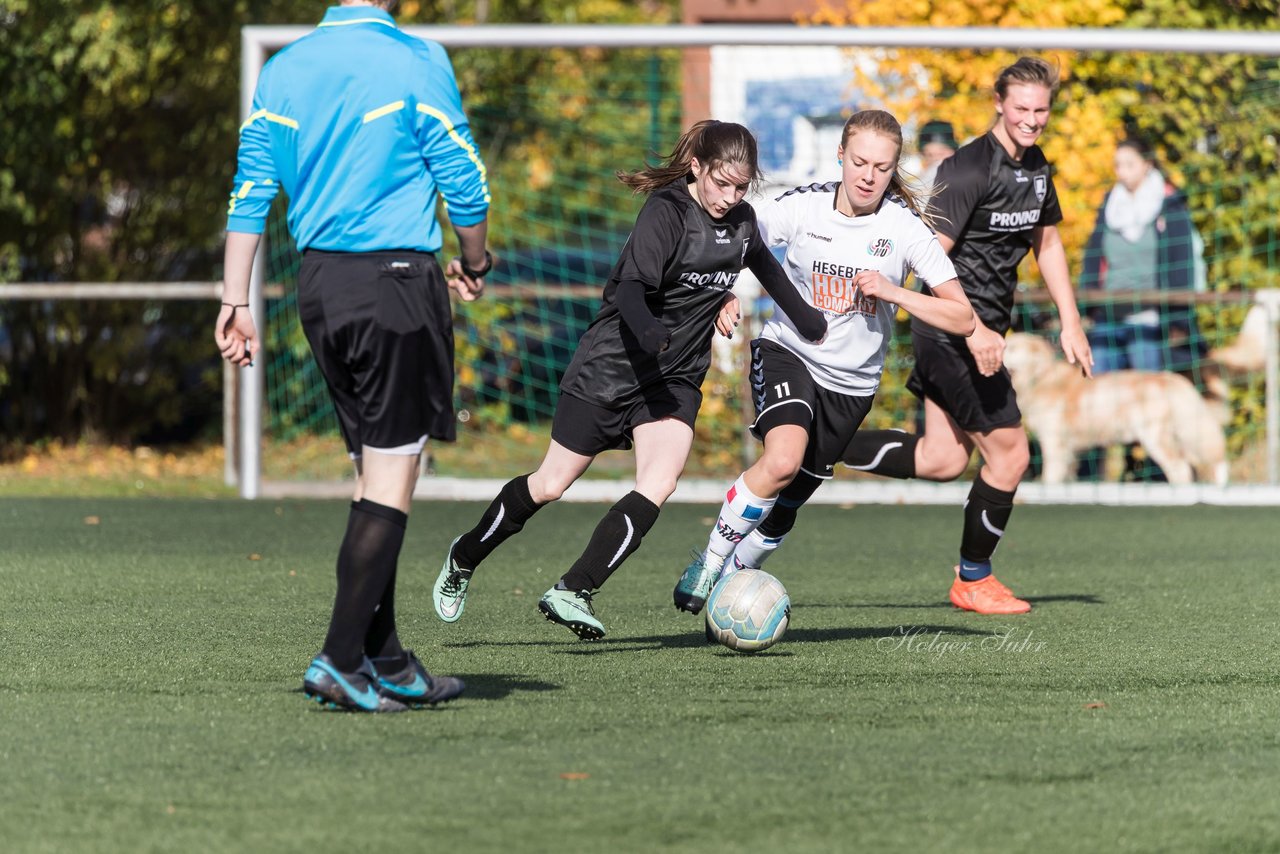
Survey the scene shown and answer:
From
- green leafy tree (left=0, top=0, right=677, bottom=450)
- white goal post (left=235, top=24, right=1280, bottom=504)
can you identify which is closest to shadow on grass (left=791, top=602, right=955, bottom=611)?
white goal post (left=235, top=24, right=1280, bottom=504)

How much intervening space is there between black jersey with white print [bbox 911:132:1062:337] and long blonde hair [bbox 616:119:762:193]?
1186mm

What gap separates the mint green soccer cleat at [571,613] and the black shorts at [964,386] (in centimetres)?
198

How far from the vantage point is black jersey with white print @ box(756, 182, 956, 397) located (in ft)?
19.8

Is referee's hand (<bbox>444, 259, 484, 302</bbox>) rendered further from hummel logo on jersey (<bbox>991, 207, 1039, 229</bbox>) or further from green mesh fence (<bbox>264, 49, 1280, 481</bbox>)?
green mesh fence (<bbox>264, 49, 1280, 481</bbox>)

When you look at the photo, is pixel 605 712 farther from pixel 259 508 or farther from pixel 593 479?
pixel 593 479

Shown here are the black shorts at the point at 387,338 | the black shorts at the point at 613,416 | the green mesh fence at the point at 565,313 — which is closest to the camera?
the black shorts at the point at 387,338

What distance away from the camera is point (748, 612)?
5.52m

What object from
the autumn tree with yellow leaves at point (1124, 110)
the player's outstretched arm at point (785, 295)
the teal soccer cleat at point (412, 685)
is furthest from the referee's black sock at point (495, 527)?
the autumn tree with yellow leaves at point (1124, 110)

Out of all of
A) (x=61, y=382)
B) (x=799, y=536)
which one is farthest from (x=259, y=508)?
(x=61, y=382)

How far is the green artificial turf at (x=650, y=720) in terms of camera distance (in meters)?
3.44

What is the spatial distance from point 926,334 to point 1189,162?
6.60 m

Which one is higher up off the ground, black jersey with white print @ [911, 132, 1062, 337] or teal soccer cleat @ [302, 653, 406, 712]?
black jersey with white print @ [911, 132, 1062, 337]

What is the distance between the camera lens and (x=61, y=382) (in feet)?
47.0

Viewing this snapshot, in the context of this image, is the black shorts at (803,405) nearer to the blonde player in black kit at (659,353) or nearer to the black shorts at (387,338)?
the blonde player in black kit at (659,353)
